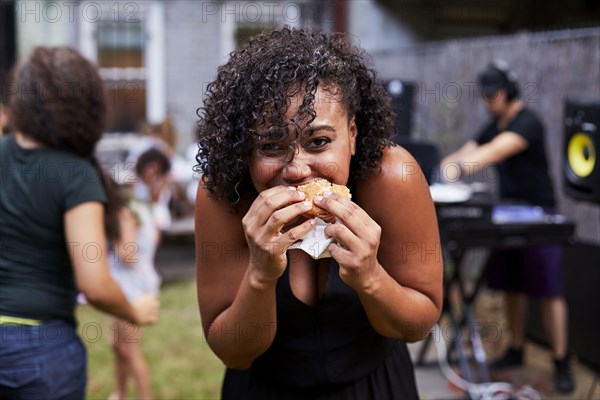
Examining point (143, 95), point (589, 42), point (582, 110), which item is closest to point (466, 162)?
point (582, 110)

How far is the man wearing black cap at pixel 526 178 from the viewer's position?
4.54 meters

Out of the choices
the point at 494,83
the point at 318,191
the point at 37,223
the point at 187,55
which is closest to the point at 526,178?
the point at 494,83

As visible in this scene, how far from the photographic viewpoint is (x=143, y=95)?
10836 millimetres

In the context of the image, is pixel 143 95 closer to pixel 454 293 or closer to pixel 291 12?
pixel 291 12

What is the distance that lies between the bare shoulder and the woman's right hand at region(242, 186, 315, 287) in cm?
28

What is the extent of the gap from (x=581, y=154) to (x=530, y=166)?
27.4 inches

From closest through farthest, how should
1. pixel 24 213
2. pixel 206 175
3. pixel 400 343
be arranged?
pixel 206 175 → pixel 400 343 → pixel 24 213

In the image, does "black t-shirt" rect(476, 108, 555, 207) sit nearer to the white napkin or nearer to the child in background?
the child in background

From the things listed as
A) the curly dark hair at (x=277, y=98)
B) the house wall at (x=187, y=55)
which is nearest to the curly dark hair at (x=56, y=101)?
the curly dark hair at (x=277, y=98)

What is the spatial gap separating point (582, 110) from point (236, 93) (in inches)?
117

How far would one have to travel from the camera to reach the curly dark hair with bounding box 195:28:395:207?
4.76ft

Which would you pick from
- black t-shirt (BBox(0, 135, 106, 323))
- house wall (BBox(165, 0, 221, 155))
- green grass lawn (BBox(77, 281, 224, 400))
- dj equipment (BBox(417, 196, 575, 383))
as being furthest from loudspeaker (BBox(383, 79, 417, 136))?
house wall (BBox(165, 0, 221, 155))

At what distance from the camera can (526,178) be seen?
4.68 meters

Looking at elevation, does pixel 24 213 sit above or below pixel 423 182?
below
